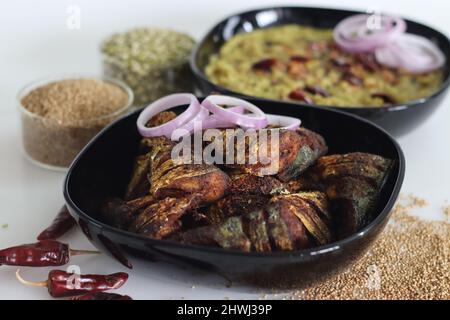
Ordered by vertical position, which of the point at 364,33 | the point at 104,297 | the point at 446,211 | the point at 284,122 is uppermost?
the point at 284,122

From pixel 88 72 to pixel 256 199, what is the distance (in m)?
1.76

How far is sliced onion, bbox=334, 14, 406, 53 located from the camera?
4164mm

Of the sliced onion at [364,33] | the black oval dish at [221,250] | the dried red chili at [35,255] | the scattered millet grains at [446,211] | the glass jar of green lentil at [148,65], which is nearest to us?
the black oval dish at [221,250]

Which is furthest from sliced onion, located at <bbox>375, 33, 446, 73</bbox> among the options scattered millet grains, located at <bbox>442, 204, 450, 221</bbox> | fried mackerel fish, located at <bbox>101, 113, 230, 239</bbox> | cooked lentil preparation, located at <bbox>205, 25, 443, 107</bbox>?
fried mackerel fish, located at <bbox>101, 113, 230, 239</bbox>

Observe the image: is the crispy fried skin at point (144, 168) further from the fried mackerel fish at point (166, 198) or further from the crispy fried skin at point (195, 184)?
the crispy fried skin at point (195, 184)

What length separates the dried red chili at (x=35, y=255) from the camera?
2.70 metres

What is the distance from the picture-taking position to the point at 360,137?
3092 millimetres

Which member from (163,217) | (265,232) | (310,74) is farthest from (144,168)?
(310,74)

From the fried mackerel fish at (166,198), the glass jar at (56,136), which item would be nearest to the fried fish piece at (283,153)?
the fried mackerel fish at (166,198)

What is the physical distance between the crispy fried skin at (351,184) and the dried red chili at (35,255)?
3.39ft

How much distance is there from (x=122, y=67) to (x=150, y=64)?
0.51 feet

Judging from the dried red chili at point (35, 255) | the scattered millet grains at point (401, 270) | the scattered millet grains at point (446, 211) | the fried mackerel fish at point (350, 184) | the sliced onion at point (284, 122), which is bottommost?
the scattered millet grains at point (446, 211)

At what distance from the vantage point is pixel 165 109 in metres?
3.07

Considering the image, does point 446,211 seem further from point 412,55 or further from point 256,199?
point 412,55
